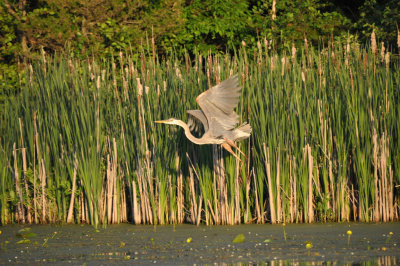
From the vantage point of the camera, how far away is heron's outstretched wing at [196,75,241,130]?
629 centimetres

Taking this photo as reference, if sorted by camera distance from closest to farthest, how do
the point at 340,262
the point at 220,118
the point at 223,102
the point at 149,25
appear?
1. the point at 340,262
2. the point at 223,102
3. the point at 220,118
4. the point at 149,25

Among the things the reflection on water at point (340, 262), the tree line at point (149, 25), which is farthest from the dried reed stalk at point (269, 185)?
the tree line at point (149, 25)

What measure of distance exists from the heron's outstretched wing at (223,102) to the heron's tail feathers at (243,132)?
0.28 ft

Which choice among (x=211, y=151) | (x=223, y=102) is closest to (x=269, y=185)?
(x=211, y=151)

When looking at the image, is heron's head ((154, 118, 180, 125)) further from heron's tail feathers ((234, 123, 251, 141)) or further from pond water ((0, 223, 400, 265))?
pond water ((0, 223, 400, 265))

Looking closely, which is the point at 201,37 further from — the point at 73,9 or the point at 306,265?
the point at 306,265

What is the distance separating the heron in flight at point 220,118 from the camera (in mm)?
6312

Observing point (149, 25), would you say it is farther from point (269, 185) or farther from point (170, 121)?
point (269, 185)

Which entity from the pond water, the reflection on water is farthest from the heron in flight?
the reflection on water

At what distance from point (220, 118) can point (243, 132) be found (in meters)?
0.27

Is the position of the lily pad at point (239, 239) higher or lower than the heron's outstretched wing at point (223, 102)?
lower

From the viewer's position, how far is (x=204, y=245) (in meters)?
5.58

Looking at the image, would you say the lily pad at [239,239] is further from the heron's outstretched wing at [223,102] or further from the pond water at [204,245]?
the heron's outstretched wing at [223,102]

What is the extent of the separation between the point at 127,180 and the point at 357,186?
2.26m
